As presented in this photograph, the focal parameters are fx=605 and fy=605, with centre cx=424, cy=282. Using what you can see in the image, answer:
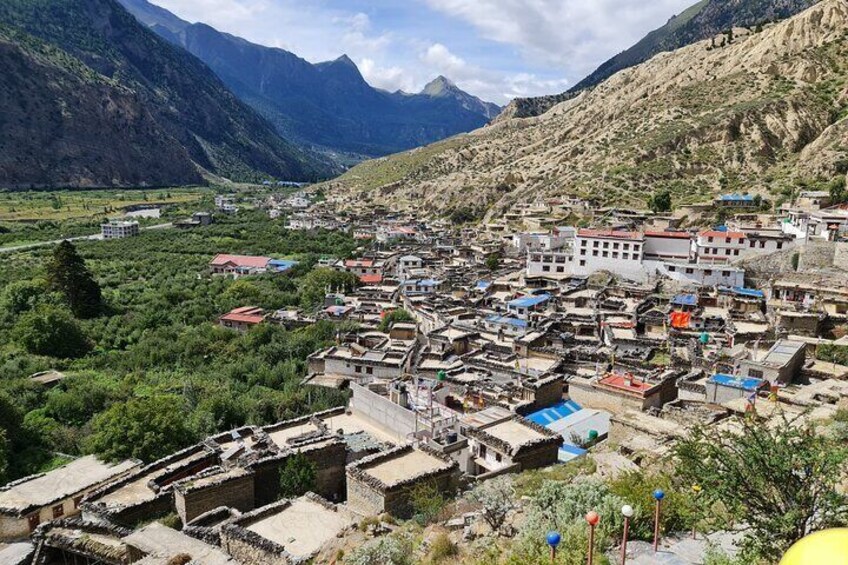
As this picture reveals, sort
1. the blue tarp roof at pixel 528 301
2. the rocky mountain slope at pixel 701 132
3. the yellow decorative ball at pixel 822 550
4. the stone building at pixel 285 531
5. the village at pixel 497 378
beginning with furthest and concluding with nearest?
the rocky mountain slope at pixel 701 132, the blue tarp roof at pixel 528 301, the village at pixel 497 378, the stone building at pixel 285 531, the yellow decorative ball at pixel 822 550

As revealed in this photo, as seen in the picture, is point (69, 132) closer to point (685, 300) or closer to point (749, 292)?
point (685, 300)

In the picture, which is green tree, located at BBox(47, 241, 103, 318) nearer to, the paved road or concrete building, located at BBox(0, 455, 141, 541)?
concrete building, located at BBox(0, 455, 141, 541)

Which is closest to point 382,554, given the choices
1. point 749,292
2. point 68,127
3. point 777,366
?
point 777,366

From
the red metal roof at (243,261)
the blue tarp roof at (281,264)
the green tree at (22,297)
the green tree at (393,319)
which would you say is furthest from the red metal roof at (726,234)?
the green tree at (22,297)

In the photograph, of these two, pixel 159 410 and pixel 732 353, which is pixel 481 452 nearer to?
pixel 159 410

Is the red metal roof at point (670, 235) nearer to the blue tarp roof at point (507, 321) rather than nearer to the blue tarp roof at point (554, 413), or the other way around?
the blue tarp roof at point (507, 321)

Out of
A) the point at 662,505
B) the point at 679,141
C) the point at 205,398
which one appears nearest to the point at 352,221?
the point at 679,141

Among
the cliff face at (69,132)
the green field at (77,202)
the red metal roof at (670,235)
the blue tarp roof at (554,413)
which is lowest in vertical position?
the blue tarp roof at (554,413)
